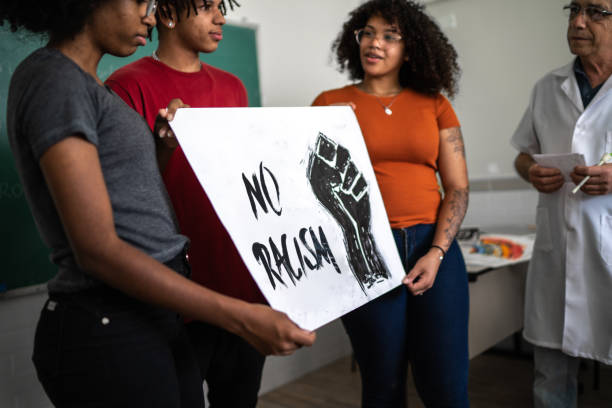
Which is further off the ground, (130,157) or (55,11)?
(55,11)

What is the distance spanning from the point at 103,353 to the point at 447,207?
1011mm

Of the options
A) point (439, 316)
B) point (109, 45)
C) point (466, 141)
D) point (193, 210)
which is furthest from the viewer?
point (466, 141)

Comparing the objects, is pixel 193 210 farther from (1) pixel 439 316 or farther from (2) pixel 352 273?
(1) pixel 439 316

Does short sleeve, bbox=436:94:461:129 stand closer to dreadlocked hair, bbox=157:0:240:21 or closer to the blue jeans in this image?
the blue jeans

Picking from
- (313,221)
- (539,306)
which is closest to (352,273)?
(313,221)

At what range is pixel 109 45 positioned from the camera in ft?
2.79

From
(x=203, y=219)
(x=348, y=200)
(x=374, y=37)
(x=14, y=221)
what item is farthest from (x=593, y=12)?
(x=14, y=221)

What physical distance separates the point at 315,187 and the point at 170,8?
0.55 m

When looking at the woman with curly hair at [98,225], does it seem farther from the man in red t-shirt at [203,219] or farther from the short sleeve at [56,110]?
the man in red t-shirt at [203,219]

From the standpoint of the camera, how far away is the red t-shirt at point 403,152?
1.41m

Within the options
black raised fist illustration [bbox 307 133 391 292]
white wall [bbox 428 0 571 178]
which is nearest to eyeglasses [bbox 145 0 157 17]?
black raised fist illustration [bbox 307 133 391 292]

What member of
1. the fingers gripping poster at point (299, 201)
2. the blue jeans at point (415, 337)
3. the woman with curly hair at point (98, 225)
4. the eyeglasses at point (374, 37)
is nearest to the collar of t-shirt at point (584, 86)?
the eyeglasses at point (374, 37)

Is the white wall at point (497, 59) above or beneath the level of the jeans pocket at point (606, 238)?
above

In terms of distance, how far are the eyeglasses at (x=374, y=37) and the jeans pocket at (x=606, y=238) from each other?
2.96 feet
